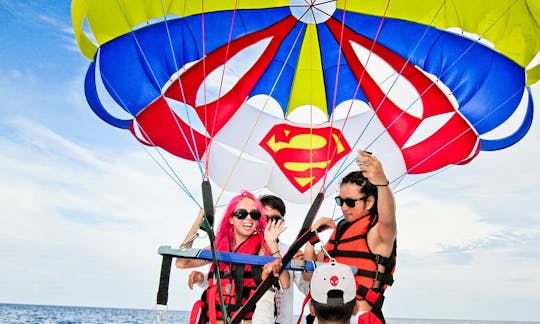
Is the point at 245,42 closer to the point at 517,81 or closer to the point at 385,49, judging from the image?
the point at 385,49

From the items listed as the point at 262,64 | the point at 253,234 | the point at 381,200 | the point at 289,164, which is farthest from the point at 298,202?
the point at 381,200

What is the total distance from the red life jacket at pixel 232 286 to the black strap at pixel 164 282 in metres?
0.34

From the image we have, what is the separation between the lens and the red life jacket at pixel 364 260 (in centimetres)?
292

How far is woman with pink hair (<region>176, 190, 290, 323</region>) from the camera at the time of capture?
289cm

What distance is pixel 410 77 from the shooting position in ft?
17.3

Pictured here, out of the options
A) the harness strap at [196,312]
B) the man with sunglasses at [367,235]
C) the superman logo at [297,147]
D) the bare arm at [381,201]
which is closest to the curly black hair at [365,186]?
the man with sunglasses at [367,235]

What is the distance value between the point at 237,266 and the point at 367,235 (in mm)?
753

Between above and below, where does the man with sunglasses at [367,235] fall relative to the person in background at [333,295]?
above

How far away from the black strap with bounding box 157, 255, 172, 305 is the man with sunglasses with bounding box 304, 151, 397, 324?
2.54 ft

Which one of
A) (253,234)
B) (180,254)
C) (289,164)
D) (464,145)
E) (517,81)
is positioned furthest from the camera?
(289,164)

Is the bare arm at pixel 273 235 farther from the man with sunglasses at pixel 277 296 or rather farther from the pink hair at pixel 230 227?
the pink hair at pixel 230 227

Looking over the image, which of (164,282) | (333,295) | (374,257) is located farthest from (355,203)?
(333,295)

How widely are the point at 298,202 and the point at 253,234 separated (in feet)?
8.32

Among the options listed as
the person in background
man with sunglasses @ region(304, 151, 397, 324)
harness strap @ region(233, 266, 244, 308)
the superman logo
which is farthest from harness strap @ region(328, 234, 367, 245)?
the superman logo
